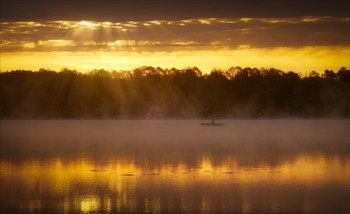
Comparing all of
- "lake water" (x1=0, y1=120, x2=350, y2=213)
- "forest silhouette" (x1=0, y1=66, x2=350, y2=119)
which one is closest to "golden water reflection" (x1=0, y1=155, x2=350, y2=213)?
"lake water" (x1=0, y1=120, x2=350, y2=213)

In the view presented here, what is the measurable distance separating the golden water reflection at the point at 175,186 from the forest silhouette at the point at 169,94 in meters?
98.9

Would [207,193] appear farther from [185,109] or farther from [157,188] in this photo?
[185,109]

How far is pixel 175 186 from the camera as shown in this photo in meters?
18.5

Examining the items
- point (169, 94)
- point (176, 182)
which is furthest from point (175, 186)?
point (169, 94)

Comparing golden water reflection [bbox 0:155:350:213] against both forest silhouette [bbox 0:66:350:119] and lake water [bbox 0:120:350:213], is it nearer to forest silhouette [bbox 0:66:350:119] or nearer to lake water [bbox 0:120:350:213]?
lake water [bbox 0:120:350:213]

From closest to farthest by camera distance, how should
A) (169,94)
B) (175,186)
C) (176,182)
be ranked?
1. (175,186)
2. (176,182)
3. (169,94)

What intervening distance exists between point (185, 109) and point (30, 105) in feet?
140

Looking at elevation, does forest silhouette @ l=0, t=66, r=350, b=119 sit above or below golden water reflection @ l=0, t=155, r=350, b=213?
below

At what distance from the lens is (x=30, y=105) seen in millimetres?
136000

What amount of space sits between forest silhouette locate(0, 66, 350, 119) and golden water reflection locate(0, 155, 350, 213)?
3894 inches

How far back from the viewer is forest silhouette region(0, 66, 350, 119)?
123 metres

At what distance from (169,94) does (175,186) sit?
382 feet

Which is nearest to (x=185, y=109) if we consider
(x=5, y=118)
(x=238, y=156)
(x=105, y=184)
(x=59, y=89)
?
(x=59, y=89)

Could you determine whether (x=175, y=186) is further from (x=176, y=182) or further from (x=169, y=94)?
(x=169, y=94)
